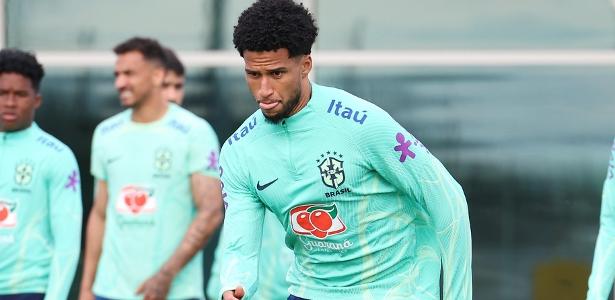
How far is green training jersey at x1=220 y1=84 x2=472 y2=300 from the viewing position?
14.1ft

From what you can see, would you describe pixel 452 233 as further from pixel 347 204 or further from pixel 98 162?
pixel 98 162

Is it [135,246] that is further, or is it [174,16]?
[174,16]

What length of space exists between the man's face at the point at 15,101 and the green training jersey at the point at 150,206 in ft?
1.84

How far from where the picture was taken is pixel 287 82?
4230 mm

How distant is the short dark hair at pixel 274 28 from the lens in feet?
13.7

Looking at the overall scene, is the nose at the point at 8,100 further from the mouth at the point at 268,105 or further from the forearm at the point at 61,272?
the mouth at the point at 268,105

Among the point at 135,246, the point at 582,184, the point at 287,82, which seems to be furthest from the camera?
the point at 582,184

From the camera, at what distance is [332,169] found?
436 cm

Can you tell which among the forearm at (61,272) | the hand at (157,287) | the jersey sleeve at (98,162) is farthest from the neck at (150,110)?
the forearm at (61,272)

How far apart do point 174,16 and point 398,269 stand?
187 inches

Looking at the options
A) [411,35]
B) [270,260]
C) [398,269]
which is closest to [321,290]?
[398,269]

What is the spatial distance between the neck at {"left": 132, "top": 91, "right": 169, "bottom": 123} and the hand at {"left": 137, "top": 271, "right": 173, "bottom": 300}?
2.82ft

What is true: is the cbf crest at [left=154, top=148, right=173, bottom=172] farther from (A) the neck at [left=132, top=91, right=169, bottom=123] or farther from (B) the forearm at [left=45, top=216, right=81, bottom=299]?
(B) the forearm at [left=45, top=216, right=81, bottom=299]

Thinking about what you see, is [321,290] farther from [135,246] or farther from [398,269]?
[135,246]
